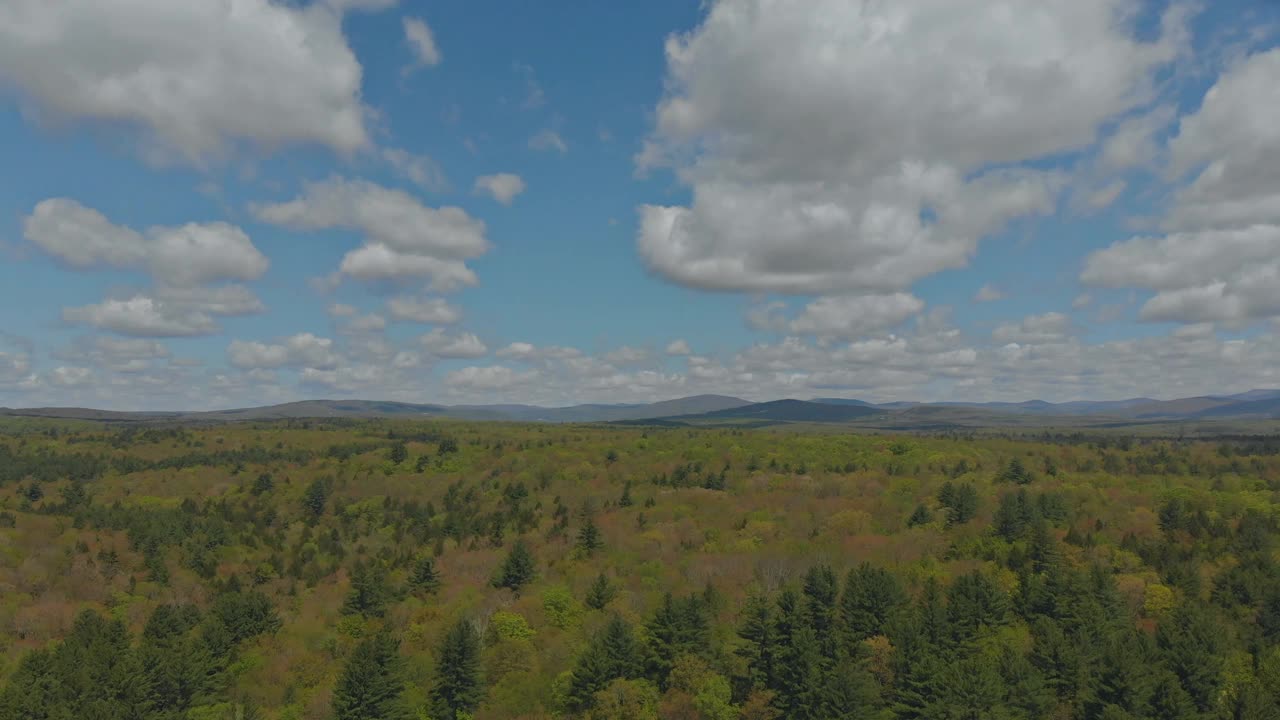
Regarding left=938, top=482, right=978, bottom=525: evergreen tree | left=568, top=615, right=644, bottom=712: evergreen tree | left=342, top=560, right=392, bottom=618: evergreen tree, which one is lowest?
left=342, top=560, right=392, bottom=618: evergreen tree

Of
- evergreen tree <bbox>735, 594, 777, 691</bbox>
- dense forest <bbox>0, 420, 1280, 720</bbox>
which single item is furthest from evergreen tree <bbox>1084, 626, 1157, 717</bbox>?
evergreen tree <bbox>735, 594, 777, 691</bbox>

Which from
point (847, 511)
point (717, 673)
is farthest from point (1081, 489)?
point (717, 673)

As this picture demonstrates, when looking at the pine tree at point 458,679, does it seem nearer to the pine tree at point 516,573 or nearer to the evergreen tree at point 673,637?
the evergreen tree at point 673,637

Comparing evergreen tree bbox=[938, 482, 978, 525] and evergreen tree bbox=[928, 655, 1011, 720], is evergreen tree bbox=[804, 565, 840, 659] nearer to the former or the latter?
evergreen tree bbox=[928, 655, 1011, 720]

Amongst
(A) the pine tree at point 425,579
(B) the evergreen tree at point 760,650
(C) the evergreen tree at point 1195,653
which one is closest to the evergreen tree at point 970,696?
(B) the evergreen tree at point 760,650

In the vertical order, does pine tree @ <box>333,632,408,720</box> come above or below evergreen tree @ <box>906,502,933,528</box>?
below

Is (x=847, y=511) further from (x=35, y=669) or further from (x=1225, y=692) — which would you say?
(x=35, y=669)
